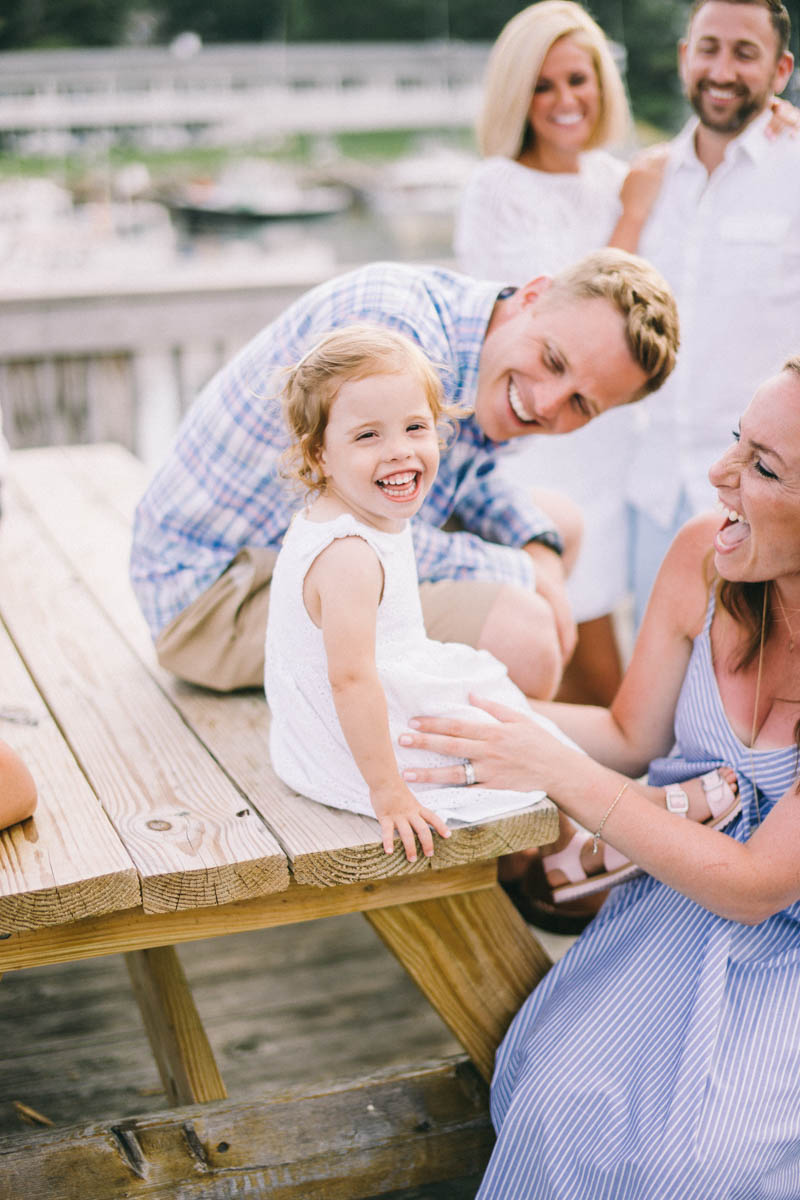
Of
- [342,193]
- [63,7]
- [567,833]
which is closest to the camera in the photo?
[567,833]

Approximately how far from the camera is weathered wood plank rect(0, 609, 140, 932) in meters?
1.47

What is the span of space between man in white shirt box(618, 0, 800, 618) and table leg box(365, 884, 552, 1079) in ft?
4.49

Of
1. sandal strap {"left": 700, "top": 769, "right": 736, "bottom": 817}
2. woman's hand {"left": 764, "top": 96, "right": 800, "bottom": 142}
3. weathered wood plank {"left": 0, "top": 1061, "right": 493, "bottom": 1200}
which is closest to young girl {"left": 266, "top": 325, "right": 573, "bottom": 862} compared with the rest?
sandal strap {"left": 700, "top": 769, "right": 736, "bottom": 817}

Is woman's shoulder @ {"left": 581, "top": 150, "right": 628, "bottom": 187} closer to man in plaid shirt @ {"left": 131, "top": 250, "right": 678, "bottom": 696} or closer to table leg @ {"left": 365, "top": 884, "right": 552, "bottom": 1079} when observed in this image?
man in plaid shirt @ {"left": 131, "top": 250, "right": 678, "bottom": 696}

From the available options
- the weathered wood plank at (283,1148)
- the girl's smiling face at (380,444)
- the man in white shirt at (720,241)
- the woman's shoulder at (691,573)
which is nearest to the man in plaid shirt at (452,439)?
the woman's shoulder at (691,573)

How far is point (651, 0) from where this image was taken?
7.99 metres

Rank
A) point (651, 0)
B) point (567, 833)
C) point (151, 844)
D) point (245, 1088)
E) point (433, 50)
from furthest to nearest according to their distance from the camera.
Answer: point (433, 50)
point (651, 0)
point (245, 1088)
point (567, 833)
point (151, 844)

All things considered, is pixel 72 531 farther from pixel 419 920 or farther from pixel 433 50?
pixel 433 50

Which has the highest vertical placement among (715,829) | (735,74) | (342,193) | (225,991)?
(735,74)

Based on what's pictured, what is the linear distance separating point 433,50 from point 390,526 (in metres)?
28.5

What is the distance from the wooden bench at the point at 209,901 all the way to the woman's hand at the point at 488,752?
6 cm

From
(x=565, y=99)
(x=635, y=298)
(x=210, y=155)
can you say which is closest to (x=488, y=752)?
(x=635, y=298)

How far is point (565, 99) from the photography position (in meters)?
2.90

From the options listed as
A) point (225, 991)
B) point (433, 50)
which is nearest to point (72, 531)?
point (225, 991)
